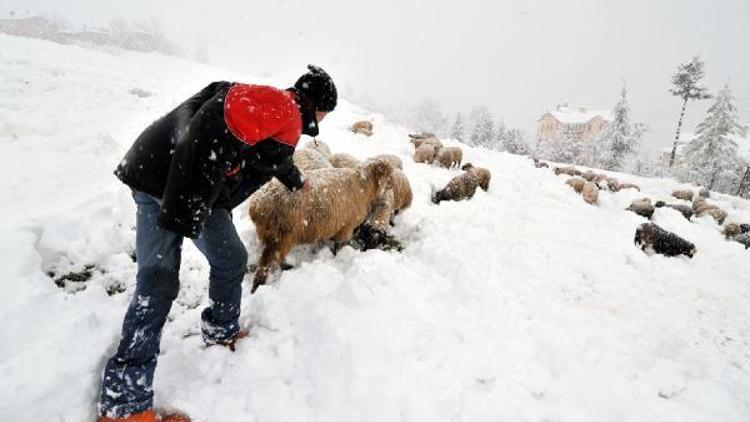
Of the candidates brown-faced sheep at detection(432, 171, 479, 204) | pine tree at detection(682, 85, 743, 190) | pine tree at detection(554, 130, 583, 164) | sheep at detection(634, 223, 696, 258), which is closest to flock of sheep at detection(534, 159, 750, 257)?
sheep at detection(634, 223, 696, 258)

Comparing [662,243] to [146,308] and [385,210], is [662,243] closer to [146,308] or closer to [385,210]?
[385,210]

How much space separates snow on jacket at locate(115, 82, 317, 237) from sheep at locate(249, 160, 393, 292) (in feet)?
3.98

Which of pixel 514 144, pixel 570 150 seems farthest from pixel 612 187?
pixel 514 144

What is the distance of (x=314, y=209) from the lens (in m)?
4.12

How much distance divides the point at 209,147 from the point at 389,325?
1.95m

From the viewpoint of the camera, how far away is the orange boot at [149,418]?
84.1 inches

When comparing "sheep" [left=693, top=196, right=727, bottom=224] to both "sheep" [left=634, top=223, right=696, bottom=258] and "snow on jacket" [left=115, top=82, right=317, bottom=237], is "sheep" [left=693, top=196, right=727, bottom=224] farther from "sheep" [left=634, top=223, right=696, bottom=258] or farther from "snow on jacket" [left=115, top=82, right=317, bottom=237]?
"snow on jacket" [left=115, top=82, right=317, bottom=237]

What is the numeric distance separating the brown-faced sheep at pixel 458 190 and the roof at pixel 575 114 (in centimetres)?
6987

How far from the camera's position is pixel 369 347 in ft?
9.78

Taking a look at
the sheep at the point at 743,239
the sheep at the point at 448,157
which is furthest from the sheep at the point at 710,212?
the sheep at the point at 448,157

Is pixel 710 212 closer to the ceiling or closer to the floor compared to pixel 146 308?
closer to the floor

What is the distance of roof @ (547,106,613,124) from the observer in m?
70.4

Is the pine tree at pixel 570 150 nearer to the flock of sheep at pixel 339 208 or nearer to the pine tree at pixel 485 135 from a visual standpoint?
the pine tree at pixel 485 135

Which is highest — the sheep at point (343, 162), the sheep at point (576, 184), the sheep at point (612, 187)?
the sheep at point (343, 162)
